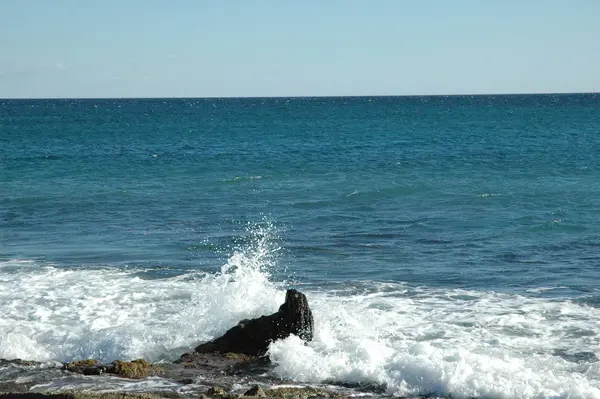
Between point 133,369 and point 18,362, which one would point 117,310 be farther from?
point 133,369

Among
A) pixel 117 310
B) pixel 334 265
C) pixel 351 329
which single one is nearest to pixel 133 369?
pixel 351 329

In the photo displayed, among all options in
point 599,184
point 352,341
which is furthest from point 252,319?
point 599,184

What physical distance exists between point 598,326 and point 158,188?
2085 centimetres

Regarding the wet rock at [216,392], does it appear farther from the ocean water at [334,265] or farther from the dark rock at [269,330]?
the dark rock at [269,330]

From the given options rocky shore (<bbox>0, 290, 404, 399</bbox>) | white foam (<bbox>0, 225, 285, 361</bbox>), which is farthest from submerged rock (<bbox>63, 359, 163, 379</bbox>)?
white foam (<bbox>0, 225, 285, 361</bbox>)

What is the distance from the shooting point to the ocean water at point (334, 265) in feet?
41.5

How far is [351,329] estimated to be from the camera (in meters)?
13.8

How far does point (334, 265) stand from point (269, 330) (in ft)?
19.4

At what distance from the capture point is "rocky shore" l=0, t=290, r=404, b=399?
1092 centimetres

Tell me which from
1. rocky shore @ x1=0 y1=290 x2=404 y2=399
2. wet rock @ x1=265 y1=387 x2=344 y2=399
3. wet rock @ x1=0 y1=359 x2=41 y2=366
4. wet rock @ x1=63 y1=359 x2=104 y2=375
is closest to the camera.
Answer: wet rock @ x1=265 y1=387 x2=344 y2=399

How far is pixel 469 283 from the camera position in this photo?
1714 centimetres

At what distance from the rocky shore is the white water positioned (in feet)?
1.04

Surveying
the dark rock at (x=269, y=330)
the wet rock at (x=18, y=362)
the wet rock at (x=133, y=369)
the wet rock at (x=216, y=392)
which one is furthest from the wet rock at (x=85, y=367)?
the wet rock at (x=216, y=392)

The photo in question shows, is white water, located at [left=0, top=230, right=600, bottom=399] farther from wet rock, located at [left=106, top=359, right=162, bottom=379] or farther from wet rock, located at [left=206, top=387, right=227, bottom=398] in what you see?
wet rock, located at [left=206, top=387, right=227, bottom=398]
